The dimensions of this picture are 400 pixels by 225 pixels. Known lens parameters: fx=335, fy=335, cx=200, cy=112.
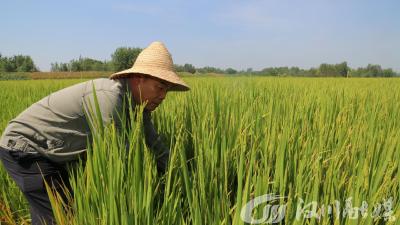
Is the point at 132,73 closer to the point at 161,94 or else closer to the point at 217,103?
the point at 161,94

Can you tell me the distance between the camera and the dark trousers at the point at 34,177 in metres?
1.51

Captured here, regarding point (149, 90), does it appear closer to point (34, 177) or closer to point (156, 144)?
point (156, 144)

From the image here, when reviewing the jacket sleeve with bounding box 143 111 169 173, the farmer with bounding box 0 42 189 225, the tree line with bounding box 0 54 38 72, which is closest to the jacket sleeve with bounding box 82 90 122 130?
the farmer with bounding box 0 42 189 225

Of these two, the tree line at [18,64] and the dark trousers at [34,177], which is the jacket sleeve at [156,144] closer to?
the dark trousers at [34,177]

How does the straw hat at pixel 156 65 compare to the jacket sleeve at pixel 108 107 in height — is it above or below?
above

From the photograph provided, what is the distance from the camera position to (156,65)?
149cm

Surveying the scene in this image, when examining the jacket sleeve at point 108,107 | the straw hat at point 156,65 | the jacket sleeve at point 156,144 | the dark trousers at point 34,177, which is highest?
the straw hat at point 156,65

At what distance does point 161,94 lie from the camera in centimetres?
153

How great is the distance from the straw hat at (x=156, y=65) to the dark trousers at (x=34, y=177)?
0.54m

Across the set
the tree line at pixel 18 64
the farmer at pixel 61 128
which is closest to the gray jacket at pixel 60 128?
the farmer at pixel 61 128

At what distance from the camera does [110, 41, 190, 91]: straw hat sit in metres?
1.44

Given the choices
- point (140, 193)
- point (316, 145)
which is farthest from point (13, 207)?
point (316, 145)

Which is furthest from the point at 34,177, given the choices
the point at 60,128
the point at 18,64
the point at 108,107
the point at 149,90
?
the point at 18,64

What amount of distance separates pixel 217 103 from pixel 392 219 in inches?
51.6
